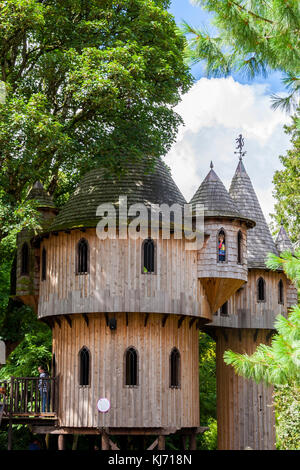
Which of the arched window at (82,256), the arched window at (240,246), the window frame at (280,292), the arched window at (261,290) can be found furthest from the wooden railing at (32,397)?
the window frame at (280,292)

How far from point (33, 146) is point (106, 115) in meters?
3.93

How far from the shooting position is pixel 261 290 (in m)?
31.2

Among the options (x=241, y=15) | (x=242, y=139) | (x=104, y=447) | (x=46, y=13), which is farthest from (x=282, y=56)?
(x=242, y=139)

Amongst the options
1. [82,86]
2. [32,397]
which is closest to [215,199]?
[82,86]

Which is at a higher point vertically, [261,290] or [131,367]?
[261,290]

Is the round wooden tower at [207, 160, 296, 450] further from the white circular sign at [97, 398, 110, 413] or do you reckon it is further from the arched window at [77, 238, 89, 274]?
the white circular sign at [97, 398, 110, 413]

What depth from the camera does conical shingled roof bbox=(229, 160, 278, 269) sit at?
31.5m

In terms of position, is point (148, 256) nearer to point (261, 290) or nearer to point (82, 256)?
point (82, 256)

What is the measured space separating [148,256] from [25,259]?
18.3 ft

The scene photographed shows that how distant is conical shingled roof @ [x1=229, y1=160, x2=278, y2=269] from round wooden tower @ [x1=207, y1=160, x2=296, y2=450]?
54mm

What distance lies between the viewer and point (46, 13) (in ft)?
85.1

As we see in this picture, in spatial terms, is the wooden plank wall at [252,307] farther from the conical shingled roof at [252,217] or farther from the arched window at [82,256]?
the arched window at [82,256]

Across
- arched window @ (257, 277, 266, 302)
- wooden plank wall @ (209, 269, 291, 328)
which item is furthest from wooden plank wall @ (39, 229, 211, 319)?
arched window @ (257, 277, 266, 302)

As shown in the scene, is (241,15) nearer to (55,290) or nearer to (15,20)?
(15,20)
